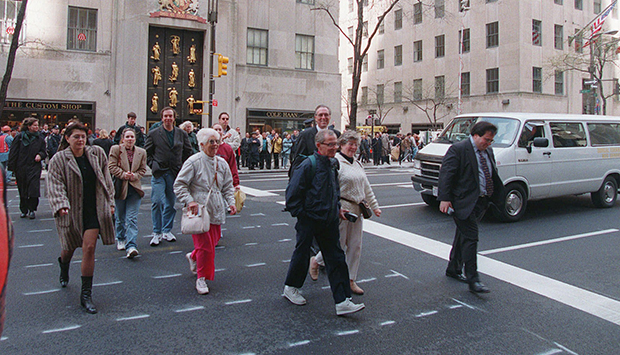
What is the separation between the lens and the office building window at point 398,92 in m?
49.8

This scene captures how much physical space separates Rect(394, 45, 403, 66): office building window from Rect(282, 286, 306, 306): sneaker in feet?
157

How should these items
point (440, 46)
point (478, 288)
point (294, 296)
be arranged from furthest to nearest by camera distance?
point (440, 46)
point (478, 288)
point (294, 296)

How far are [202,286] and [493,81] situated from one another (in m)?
41.4

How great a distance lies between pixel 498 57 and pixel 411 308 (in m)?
40.9

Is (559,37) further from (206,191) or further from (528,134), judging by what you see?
(206,191)

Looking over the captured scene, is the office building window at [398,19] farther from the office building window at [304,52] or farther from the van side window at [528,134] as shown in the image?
the van side window at [528,134]

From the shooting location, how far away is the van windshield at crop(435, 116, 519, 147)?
9.43 meters

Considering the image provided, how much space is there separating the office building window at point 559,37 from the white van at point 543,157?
35757mm

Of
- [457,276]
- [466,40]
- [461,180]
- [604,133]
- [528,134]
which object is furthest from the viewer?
[466,40]

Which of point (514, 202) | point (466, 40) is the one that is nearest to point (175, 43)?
point (514, 202)

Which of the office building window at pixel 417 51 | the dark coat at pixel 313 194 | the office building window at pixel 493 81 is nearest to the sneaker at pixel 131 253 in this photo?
the dark coat at pixel 313 194

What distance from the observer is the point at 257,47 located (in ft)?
92.2

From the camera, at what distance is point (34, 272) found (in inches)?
221

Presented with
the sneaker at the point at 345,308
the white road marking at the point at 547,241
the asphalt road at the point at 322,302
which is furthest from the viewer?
the white road marking at the point at 547,241
